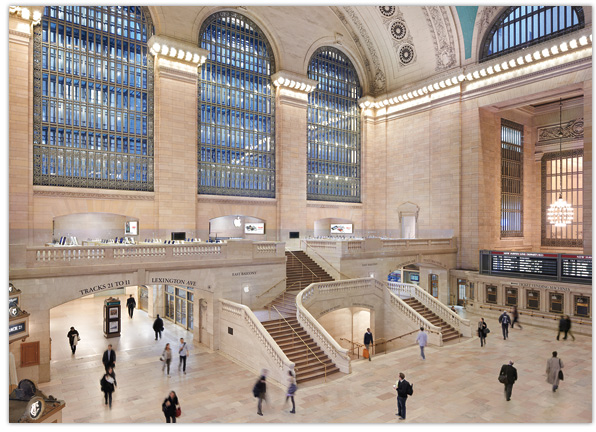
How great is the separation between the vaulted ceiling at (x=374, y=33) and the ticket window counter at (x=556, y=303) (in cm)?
1375

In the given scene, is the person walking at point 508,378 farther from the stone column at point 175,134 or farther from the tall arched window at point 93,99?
the tall arched window at point 93,99

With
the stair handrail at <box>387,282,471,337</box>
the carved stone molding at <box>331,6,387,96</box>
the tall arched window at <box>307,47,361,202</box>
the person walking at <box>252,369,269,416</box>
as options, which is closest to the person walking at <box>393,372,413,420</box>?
the person walking at <box>252,369,269,416</box>

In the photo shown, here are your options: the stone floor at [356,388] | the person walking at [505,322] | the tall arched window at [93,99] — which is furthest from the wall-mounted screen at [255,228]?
the person walking at [505,322]

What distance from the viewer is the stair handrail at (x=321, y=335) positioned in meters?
13.7

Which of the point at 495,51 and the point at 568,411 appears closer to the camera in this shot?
the point at 568,411

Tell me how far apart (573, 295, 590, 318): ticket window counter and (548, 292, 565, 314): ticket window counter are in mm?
513

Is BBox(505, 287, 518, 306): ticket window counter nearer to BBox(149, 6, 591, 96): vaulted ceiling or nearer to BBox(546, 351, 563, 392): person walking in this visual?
BBox(546, 351, 563, 392): person walking

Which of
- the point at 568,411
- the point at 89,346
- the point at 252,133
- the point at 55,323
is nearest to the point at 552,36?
the point at 252,133

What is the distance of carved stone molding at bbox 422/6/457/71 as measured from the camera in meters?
24.5

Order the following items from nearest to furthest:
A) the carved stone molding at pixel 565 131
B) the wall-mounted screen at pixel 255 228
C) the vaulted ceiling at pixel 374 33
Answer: the vaulted ceiling at pixel 374 33 → the wall-mounted screen at pixel 255 228 → the carved stone molding at pixel 565 131

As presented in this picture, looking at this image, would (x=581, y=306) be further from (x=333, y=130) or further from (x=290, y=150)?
(x=333, y=130)

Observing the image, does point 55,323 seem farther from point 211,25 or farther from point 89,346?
point 211,25

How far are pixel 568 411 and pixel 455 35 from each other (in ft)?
69.1

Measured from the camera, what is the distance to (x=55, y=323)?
19641 mm
